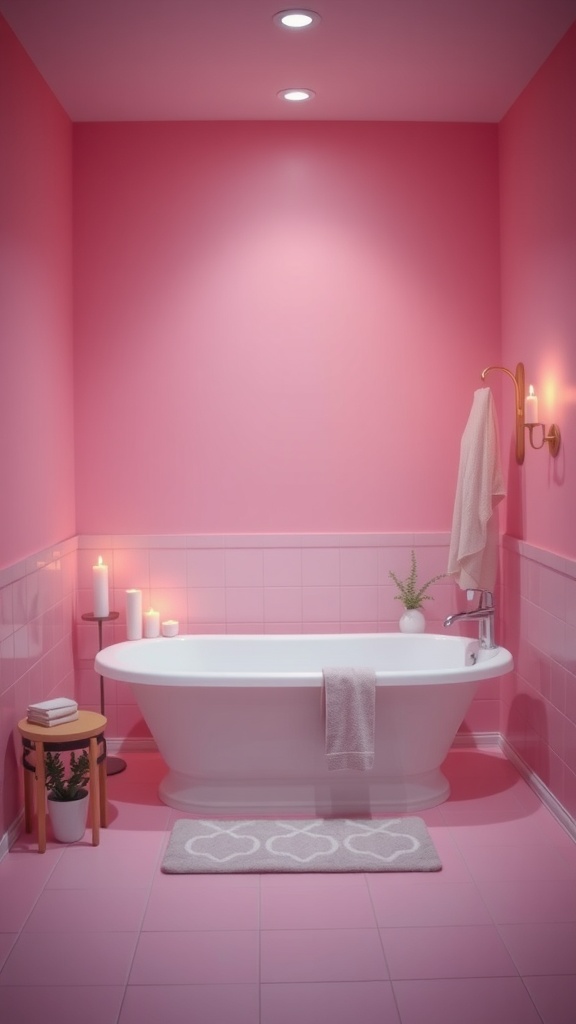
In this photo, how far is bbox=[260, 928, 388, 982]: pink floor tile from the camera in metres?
2.77

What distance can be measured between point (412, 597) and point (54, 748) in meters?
1.81

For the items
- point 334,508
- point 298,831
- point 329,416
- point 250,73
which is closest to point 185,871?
point 298,831

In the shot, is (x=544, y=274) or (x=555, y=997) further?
(x=544, y=274)

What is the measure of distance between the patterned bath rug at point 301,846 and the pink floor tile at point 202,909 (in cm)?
14

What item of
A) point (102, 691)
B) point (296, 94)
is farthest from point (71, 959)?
point (296, 94)

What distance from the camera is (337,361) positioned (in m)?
4.70

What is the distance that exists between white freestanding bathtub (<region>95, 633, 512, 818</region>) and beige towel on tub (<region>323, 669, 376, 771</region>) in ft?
0.18

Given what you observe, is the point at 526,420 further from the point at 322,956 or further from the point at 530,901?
the point at 322,956

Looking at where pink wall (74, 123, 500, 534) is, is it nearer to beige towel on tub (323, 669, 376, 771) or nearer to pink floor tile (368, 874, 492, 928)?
beige towel on tub (323, 669, 376, 771)

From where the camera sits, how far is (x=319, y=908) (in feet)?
10.4

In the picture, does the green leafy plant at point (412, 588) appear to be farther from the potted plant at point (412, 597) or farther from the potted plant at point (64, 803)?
the potted plant at point (64, 803)

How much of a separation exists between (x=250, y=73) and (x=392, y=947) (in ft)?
10.6

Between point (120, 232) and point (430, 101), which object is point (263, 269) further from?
point (430, 101)

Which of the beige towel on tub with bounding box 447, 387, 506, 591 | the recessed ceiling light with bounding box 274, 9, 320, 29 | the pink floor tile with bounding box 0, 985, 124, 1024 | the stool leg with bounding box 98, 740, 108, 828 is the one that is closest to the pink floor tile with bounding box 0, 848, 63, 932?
the stool leg with bounding box 98, 740, 108, 828
